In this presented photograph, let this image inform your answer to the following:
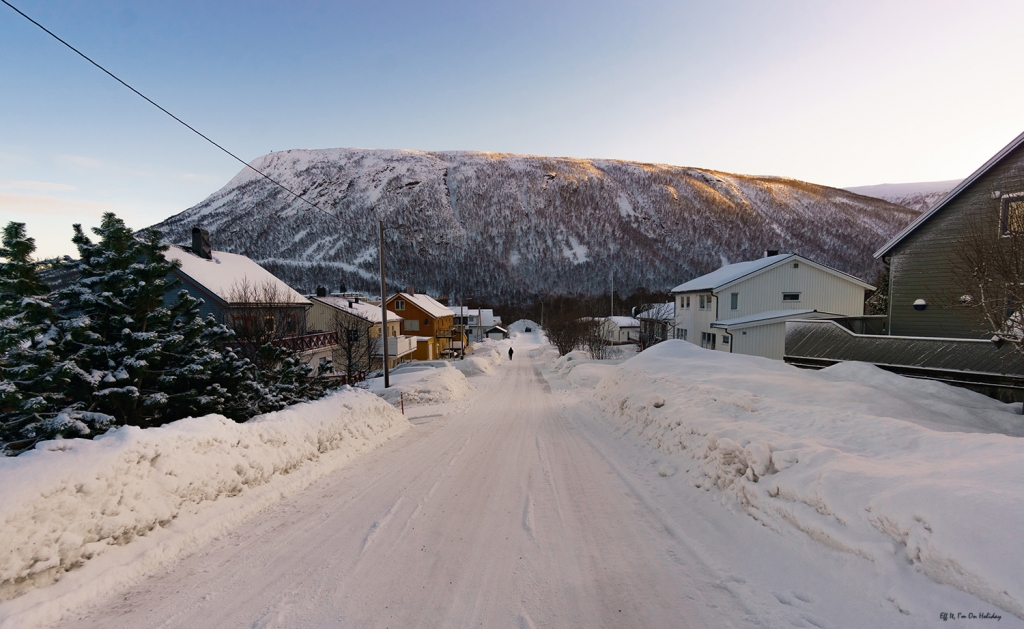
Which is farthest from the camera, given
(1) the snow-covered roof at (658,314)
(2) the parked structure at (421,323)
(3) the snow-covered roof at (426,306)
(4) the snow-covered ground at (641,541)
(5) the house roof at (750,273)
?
(3) the snow-covered roof at (426,306)

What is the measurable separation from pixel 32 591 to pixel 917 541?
7.49 metres

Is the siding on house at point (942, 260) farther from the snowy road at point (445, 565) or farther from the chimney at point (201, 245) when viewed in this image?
the chimney at point (201, 245)

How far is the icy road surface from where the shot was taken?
3453mm

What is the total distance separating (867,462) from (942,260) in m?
16.2

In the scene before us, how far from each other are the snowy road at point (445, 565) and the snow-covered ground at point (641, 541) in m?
0.02

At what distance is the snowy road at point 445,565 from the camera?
354 cm

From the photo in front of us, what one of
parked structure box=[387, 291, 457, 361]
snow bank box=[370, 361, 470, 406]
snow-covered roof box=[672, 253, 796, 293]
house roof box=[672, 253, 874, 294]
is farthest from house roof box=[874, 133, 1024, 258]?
parked structure box=[387, 291, 457, 361]

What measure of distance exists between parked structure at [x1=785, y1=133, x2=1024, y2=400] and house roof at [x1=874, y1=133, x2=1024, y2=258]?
0.09 ft

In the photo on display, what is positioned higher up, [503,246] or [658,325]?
[503,246]

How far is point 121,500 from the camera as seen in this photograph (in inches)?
177

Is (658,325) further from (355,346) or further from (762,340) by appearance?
(355,346)

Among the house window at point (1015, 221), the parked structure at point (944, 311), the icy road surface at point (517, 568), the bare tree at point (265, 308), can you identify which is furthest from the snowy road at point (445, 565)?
the bare tree at point (265, 308)

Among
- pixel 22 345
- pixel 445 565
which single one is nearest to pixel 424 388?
pixel 22 345

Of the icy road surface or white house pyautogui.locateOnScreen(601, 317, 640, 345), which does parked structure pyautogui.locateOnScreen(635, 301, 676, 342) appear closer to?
white house pyautogui.locateOnScreen(601, 317, 640, 345)
